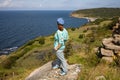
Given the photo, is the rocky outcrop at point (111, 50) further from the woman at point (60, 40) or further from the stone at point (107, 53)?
the woman at point (60, 40)

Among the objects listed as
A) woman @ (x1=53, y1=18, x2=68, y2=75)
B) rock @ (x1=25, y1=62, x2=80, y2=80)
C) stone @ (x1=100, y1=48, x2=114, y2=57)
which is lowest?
rock @ (x1=25, y1=62, x2=80, y2=80)

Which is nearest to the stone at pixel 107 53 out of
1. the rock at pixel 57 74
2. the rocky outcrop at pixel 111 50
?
the rocky outcrop at pixel 111 50

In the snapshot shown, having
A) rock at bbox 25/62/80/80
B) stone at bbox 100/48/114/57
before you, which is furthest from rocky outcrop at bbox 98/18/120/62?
rock at bbox 25/62/80/80

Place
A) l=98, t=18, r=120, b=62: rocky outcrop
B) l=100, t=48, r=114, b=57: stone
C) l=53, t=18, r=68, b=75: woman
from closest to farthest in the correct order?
l=53, t=18, r=68, b=75: woman < l=98, t=18, r=120, b=62: rocky outcrop < l=100, t=48, r=114, b=57: stone

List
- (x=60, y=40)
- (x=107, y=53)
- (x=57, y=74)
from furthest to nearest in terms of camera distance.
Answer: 1. (x=107, y=53)
2. (x=57, y=74)
3. (x=60, y=40)

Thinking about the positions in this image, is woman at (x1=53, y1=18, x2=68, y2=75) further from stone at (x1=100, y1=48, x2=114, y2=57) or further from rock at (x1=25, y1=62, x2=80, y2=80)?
stone at (x1=100, y1=48, x2=114, y2=57)

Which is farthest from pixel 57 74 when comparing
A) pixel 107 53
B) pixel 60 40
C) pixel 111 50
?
pixel 111 50

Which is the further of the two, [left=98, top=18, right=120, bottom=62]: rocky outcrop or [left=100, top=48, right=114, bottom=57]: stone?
[left=100, top=48, right=114, bottom=57]: stone

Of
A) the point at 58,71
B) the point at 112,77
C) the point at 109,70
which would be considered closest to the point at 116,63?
the point at 109,70

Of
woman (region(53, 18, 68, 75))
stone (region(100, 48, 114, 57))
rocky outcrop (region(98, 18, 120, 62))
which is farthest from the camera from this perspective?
stone (region(100, 48, 114, 57))

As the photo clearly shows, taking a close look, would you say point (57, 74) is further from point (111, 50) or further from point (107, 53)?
point (111, 50)

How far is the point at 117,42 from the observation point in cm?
1351

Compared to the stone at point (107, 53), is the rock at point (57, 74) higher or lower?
lower

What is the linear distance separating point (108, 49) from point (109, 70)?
2.43 metres
